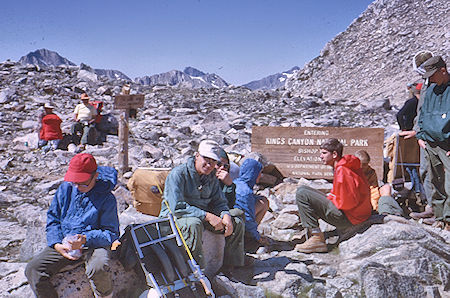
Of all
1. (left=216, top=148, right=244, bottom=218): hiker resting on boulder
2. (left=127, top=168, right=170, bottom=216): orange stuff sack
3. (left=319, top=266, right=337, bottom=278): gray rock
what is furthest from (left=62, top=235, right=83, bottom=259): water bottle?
(left=319, top=266, right=337, bottom=278): gray rock

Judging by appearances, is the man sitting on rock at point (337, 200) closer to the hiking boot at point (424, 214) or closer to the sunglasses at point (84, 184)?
the hiking boot at point (424, 214)

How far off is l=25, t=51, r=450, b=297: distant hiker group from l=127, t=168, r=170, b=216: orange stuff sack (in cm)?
11

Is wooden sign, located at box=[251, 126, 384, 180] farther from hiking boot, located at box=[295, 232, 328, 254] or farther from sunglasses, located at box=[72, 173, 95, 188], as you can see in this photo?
sunglasses, located at box=[72, 173, 95, 188]

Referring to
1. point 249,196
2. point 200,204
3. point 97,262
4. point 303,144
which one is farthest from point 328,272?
point 303,144

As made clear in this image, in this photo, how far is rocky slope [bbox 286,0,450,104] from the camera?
24.6 m

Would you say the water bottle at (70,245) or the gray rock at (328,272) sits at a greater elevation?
the water bottle at (70,245)

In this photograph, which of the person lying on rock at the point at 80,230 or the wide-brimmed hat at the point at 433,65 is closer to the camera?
the person lying on rock at the point at 80,230

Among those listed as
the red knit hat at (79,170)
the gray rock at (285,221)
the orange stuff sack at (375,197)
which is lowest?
→ the gray rock at (285,221)

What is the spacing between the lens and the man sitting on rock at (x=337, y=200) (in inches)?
201

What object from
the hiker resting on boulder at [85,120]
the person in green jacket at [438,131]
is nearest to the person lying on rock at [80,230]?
the person in green jacket at [438,131]

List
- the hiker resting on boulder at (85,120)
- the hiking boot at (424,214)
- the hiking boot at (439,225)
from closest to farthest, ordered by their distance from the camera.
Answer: the hiking boot at (439,225) < the hiking boot at (424,214) < the hiker resting on boulder at (85,120)

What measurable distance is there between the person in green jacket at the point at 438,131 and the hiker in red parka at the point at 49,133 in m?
10.7

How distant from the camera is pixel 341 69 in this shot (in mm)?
29406

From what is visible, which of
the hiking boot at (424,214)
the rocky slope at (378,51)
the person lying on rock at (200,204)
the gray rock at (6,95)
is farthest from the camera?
the rocky slope at (378,51)
